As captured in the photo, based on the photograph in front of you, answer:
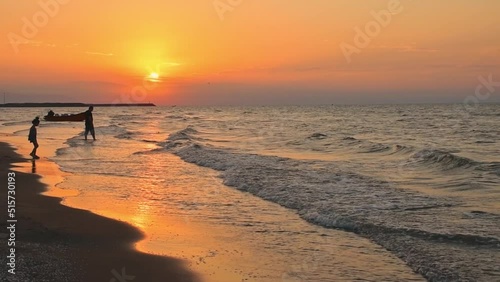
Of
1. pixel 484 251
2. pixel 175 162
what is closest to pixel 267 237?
pixel 484 251

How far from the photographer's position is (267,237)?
9188mm

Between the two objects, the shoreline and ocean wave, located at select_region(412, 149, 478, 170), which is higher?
ocean wave, located at select_region(412, 149, 478, 170)

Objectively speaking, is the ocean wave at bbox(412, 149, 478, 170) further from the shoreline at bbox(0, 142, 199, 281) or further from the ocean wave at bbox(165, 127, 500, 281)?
the shoreline at bbox(0, 142, 199, 281)

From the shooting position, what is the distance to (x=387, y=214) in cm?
1124

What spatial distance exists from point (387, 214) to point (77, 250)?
659 centimetres

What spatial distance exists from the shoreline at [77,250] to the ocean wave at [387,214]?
373cm

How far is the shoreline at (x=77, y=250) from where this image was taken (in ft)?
22.0

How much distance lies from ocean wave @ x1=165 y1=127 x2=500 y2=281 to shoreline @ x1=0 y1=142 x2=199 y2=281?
373 cm

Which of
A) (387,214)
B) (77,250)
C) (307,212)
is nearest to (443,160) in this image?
(387,214)

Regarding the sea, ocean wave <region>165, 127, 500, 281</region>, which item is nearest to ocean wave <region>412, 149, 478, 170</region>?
the sea

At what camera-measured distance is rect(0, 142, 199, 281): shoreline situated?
6.70 meters

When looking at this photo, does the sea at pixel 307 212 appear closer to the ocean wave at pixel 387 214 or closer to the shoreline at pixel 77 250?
the ocean wave at pixel 387 214

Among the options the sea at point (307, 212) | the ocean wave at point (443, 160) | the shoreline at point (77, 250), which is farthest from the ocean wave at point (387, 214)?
the ocean wave at point (443, 160)

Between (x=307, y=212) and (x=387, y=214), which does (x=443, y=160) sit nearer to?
(x=387, y=214)
